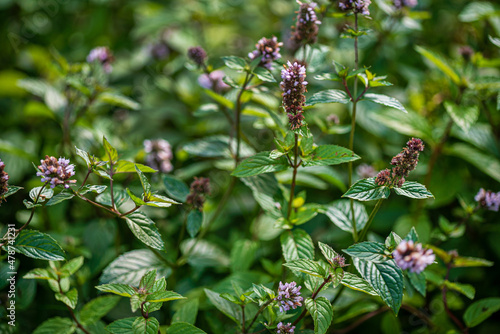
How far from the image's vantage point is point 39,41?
3.28 meters

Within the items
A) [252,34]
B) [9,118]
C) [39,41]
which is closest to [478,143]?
[252,34]

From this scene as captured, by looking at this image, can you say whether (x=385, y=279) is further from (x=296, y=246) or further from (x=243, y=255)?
(x=243, y=255)

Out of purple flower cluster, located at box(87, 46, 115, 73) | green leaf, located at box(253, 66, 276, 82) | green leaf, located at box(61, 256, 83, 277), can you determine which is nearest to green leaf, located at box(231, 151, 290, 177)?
green leaf, located at box(253, 66, 276, 82)

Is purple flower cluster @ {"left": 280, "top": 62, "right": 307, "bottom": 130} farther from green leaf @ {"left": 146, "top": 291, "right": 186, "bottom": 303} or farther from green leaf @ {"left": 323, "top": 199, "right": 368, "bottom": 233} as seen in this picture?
green leaf @ {"left": 146, "top": 291, "right": 186, "bottom": 303}

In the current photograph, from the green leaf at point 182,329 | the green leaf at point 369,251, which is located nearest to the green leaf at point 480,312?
the green leaf at point 369,251

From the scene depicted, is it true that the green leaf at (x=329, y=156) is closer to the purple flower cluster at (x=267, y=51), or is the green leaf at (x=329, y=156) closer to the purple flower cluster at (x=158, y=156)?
the purple flower cluster at (x=267, y=51)

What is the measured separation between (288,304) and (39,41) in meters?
3.24

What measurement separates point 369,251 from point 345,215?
0.40 meters

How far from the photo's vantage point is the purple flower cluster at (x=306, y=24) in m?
1.42

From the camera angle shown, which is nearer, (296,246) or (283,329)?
(283,329)

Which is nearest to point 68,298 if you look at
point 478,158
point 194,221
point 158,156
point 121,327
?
point 121,327

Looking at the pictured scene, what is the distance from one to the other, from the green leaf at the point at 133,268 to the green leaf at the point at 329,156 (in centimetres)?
80

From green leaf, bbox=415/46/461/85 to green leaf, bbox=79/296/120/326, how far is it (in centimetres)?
186

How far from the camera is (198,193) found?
5.13ft
